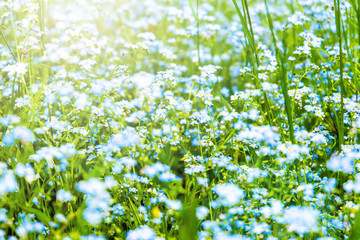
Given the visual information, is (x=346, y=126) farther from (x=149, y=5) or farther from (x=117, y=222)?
(x=149, y=5)

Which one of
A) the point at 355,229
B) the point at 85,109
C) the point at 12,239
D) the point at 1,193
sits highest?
the point at 85,109

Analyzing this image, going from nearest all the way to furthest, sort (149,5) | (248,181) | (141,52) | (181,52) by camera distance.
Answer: (248,181) → (141,52) → (181,52) → (149,5)

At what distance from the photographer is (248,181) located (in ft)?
7.65

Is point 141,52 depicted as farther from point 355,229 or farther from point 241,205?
point 355,229

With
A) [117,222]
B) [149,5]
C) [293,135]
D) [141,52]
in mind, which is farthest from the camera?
[149,5]

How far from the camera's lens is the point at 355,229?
2.03 m

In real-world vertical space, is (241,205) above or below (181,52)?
below

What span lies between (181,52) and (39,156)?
303cm

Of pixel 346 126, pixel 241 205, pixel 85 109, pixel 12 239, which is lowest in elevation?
pixel 12 239

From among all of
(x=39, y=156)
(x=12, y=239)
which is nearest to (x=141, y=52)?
(x=39, y=156)

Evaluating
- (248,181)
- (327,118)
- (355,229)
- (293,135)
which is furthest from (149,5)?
(355,229)

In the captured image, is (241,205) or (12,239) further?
(241,205)

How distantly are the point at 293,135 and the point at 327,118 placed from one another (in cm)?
89

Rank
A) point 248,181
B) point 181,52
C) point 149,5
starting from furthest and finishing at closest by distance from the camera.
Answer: point 149,5 < point 181,52 < point 248,181
